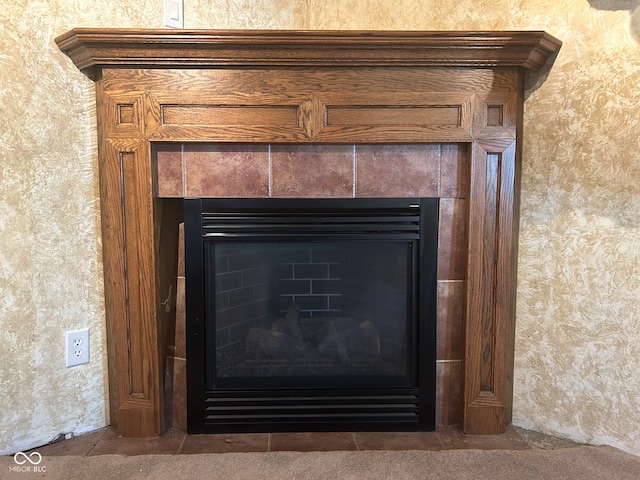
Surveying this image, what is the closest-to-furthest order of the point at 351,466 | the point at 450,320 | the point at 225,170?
the point at 351,466
the point at 225,170
the point at 450,320

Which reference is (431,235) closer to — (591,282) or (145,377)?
(591,282)

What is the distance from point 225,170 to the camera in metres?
1.80

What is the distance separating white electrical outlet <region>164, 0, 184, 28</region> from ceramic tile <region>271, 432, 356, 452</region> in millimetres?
1574

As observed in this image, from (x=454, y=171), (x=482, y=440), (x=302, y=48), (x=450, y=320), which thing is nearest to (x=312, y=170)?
(x=302, y=48)

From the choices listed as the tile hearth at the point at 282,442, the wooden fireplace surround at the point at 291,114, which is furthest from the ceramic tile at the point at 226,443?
the wooden fireplace surround at the point at 291,114

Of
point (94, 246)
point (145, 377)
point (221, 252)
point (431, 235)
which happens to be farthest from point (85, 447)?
point (431, 235)

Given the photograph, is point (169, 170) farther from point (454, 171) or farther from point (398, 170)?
point (454, 171)

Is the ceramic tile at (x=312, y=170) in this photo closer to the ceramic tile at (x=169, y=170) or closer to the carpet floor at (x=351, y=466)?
the ceramic tile at (x=169, y=170)

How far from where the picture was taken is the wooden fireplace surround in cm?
166

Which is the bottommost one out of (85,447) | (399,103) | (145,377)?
(85,447)

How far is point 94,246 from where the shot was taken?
6.05ft

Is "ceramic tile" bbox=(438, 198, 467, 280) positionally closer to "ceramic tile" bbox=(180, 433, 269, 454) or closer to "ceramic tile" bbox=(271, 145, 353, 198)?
"ceramic tile" bbox=(271, 145, 353, 198)

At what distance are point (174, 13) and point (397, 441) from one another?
69.9 inches

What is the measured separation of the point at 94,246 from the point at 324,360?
3.14 ft
